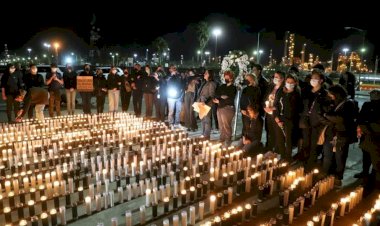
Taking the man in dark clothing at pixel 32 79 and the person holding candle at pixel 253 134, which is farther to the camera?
the man in dark clothing at pixel 32 79

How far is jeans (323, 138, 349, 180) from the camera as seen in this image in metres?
6.56

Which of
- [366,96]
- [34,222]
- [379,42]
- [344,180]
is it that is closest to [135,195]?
[34,222]

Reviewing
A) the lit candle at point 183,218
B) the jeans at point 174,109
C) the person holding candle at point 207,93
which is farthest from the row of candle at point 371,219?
the jeans at point 174,109

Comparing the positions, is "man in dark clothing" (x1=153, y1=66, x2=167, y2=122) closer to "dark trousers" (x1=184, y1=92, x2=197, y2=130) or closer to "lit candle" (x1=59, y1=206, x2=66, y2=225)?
"dark trousers" (x1=184, y1=92, x2=197, y2=130)

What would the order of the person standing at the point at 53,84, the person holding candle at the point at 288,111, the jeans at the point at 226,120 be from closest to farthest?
1. the person holding candle at the point at 288,111
2. the jeans at the point at 226,120
3. the person standing at the point at 53,84

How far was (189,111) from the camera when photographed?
37.9 feet

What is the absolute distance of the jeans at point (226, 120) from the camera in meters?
9.29

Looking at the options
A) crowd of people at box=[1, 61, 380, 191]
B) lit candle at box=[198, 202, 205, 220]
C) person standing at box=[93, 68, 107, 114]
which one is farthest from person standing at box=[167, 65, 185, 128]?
lit candle at box=[198, 202, 205, 220]

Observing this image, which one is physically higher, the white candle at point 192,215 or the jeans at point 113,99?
the jeans at point 113,99

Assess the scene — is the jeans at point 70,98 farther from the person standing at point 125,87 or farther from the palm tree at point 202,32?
the palm tree at point 202,32

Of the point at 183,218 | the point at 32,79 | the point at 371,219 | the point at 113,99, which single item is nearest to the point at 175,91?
the point at 113,99

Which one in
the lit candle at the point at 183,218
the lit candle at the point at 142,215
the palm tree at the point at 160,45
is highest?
the palm tree at the point at 160,45

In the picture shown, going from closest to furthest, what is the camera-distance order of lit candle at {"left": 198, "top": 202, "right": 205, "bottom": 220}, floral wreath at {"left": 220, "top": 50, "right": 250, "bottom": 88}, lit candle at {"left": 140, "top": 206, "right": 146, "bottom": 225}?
lit candle at {"left": 140, "top": 206, "right": 146, "bottom": 225} → lit candle at {"left": 198, "top": 202, "right": 205, "bottom": 220} → floral wreath at {"left": 220, "top": 50, "right": 250, "bottom": 88}

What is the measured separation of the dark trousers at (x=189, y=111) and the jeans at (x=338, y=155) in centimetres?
519
